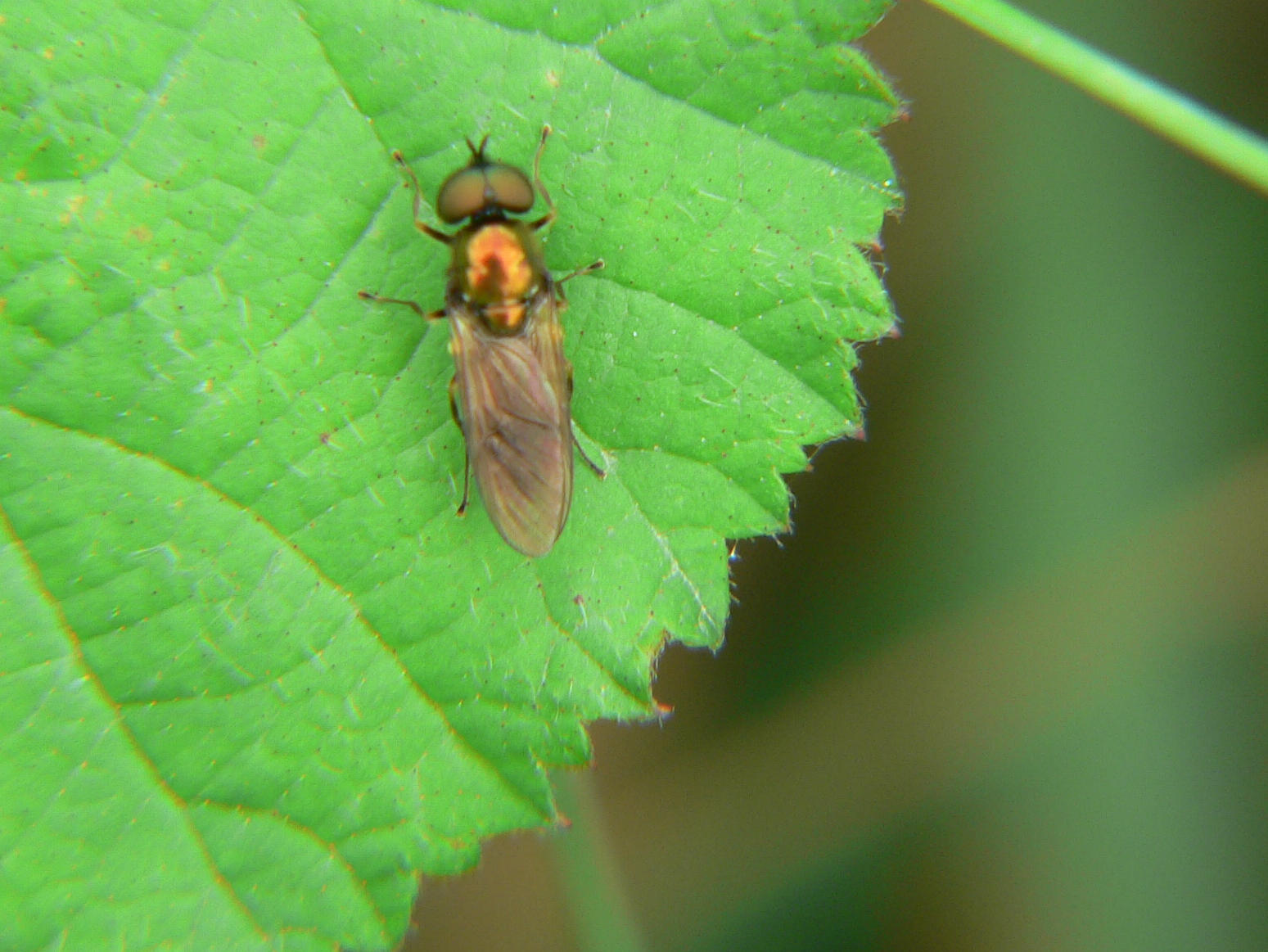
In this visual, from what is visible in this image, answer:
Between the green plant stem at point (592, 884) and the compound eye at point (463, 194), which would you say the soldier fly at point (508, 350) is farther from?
the green plant stem at point (592, 884)

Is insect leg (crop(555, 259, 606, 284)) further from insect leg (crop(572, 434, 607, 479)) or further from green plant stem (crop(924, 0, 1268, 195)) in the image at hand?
green plant stem (crop(924, 0, 1268, 195))

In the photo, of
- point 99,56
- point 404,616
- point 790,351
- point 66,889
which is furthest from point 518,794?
point 99,56

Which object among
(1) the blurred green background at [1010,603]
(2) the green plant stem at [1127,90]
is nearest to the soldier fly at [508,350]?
(2) the green plant stem at [1127,90]

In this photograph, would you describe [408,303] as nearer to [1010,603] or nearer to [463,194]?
[463,194]

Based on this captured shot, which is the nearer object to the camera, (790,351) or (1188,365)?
(790,351)

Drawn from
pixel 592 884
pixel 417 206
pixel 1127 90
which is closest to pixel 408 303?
pixel 417 206

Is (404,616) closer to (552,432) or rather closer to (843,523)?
(552,432)
